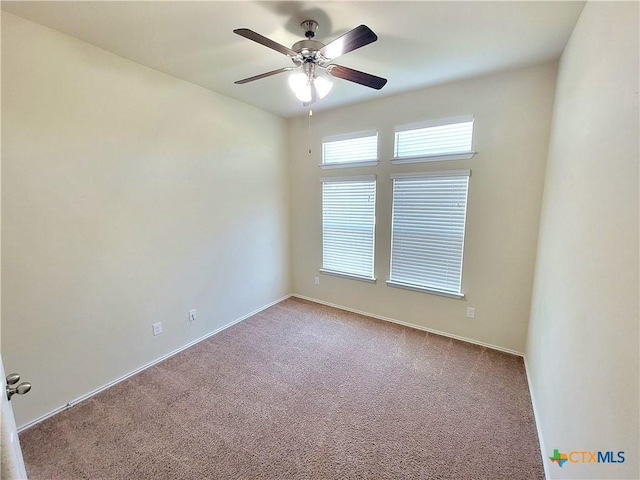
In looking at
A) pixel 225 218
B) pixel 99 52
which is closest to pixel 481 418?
pixel 225 218

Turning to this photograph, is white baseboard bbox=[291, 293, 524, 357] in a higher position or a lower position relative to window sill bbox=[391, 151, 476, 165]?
lower

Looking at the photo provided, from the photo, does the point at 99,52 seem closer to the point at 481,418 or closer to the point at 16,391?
the point at 16,391

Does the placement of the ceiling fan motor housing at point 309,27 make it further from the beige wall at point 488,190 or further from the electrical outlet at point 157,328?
the electrical outlet at point 157,328

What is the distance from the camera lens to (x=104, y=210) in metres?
2.20

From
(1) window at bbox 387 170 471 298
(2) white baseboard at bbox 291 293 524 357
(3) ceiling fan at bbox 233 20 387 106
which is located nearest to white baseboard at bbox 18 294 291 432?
(2) white baseboard at bbox 291 293 524 357

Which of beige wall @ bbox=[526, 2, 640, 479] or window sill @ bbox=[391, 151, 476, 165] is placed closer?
beige wall @ bbox=[526, 2, 640, 479]

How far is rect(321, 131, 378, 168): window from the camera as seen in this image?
10.9ft

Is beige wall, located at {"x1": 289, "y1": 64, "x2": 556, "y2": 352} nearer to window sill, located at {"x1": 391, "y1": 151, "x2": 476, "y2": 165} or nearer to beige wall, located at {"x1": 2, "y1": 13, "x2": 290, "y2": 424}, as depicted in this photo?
window sill, located at {"x1": 391, "y1": 151, "x2": 476, "y2": 165}

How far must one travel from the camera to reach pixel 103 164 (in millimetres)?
2170

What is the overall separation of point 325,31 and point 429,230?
2.14 m

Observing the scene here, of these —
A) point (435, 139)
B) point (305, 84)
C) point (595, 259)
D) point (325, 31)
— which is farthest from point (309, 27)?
point (595, 259)

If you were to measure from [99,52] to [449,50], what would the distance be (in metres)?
2.71

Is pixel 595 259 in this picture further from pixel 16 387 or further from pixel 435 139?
pixel 16 387

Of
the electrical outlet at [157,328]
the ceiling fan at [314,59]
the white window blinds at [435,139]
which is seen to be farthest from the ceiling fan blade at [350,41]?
the electrical outlet at [157,328]
